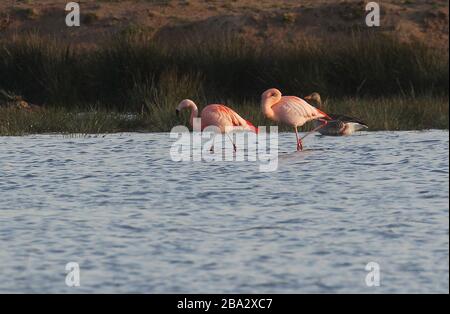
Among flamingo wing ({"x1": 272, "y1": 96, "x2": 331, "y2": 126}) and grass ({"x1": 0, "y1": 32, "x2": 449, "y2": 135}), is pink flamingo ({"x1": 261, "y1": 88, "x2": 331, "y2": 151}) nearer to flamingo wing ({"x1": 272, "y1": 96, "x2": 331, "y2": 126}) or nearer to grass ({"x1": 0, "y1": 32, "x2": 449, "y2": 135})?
flamingo wing ({"x1": 272, "y1": 96, "x2": 331, "y2": 126})

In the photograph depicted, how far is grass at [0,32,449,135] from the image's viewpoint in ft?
67.8

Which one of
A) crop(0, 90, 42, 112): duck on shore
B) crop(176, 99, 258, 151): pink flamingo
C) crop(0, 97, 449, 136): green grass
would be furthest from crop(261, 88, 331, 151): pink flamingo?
crop(0, 90, 42, 112): duck on shore

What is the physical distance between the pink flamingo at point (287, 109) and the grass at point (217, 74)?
8.59ft

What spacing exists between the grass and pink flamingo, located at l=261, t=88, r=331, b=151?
2619 mm

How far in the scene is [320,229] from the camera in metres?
9.94

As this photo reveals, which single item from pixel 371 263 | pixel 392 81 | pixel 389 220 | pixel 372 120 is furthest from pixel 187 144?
pixel 371 263

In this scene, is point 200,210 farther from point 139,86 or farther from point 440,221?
point 139,86

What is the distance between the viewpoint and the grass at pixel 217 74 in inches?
813

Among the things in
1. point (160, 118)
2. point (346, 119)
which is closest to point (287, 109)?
point (346, 119)

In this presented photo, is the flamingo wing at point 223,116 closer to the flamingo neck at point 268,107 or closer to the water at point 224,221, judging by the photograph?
the flamingo neck at point 268,107

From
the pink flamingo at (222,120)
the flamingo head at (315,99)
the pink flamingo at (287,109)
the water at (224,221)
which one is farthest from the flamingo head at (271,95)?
the flamingo head at (315,99)

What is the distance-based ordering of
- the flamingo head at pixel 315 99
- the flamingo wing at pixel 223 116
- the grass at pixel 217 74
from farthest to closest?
1. the grass at pixel 217 74
2. the flamingo head at pixel 315 99
3. the flamingo wing at pixel 223 116

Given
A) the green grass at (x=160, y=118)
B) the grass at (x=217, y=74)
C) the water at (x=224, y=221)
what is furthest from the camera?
the grass at (x=217, y=74)

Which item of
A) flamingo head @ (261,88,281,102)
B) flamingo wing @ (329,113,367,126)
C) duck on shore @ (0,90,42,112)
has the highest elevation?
flamingo head @ (261,88,281,102)
